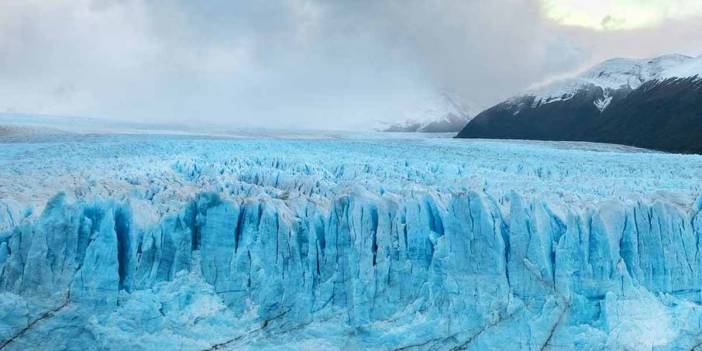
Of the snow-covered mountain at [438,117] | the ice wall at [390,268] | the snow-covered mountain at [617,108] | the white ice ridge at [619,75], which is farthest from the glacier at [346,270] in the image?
the snow-covered mountain at [438,117]

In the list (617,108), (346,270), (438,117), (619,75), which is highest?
(619,75)

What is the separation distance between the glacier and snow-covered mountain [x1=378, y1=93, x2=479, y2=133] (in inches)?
2315

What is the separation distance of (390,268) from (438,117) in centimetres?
6918

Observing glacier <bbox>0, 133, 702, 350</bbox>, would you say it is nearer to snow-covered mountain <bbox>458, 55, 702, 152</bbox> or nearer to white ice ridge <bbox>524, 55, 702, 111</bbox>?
snow-covered mountain <bbox>458, 55, 702, 152</bbox>

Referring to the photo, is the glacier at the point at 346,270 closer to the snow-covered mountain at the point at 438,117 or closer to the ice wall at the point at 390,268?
the ice wall at the point at 390,268

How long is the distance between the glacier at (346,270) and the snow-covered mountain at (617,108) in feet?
69.4

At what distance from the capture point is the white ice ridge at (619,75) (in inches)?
1424

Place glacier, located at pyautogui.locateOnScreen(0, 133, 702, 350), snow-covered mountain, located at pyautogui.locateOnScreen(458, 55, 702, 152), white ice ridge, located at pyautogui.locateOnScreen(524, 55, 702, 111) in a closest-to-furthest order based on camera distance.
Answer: glacier, located at pyautogui.locateOnScreen(0, 133, 702, 350) < snow-covered mountain, located at pyautogui.locateOnScreen(458, 55, 702, 152) < white ice ridge, located at pyautogui.locateOnScreen(524, 55, 702, 111)

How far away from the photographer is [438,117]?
77250 mm

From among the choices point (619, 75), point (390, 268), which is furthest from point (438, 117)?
point (390, 268)

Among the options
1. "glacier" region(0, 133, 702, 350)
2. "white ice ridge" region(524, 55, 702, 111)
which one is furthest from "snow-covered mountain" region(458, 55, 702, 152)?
"glacier" region(0, 133, 702, 350)

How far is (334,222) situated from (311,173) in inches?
125

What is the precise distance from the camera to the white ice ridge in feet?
119

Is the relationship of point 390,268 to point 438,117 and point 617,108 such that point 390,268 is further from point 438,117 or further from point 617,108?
point 438,117
